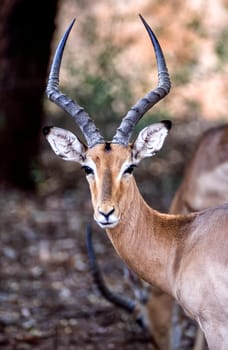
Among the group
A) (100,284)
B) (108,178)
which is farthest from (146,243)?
(100,284)

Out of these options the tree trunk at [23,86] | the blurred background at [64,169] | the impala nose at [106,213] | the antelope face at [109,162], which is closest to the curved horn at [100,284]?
the blurred background at [64,169]

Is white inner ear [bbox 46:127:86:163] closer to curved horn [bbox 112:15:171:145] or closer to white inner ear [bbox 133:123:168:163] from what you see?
curved horn [bbox 112:15:171:145]

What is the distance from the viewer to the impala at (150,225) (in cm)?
604

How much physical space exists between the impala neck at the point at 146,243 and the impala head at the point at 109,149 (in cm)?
24

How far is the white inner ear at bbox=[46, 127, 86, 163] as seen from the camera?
20.9 ft

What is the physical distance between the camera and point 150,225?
655cm

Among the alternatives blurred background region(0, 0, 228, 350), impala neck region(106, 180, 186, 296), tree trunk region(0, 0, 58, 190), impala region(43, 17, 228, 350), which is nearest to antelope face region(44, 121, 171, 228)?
impala region(43, 17, 228, 350)

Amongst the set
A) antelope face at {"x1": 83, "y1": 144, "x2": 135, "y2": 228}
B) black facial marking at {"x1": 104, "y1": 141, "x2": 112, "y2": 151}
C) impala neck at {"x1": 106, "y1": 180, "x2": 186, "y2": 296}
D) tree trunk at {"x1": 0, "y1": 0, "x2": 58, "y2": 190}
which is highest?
tree trunk at {"x1": 0, "y1": 0, "x2": 58, "y2": 190}

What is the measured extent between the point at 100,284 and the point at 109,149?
212cm

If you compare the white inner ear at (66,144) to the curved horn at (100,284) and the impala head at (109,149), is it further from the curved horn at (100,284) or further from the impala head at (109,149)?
the curved horn at (100,284)

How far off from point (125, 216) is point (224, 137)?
3.17 metres

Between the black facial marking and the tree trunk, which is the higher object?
the tree trunk

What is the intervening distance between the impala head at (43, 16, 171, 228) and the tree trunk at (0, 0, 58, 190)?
20.8 feet

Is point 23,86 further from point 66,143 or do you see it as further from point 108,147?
point 108,147
